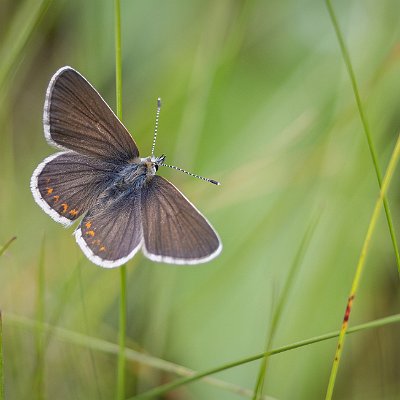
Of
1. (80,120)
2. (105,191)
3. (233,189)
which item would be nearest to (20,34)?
(80,120)

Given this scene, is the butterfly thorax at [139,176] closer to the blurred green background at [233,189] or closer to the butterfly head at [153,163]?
the butterfly head at [153,163]

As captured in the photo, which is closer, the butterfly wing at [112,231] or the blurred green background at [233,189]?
the butterfly wing at [112,231]

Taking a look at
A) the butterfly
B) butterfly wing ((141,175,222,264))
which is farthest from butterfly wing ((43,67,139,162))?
butterfly wing ((141,175,222,264))

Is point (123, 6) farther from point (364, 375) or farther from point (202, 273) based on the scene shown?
point (364, 375)

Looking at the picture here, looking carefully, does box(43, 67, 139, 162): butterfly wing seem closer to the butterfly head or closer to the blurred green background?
the butterfly head

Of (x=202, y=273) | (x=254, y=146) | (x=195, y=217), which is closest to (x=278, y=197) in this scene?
(x=254, y=146)

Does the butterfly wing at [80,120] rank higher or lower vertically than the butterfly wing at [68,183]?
higher

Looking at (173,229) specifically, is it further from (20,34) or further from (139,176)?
(20,34)

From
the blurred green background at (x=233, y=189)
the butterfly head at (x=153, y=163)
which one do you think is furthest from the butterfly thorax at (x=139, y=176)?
the blurred green background at (x=233, y=189)
